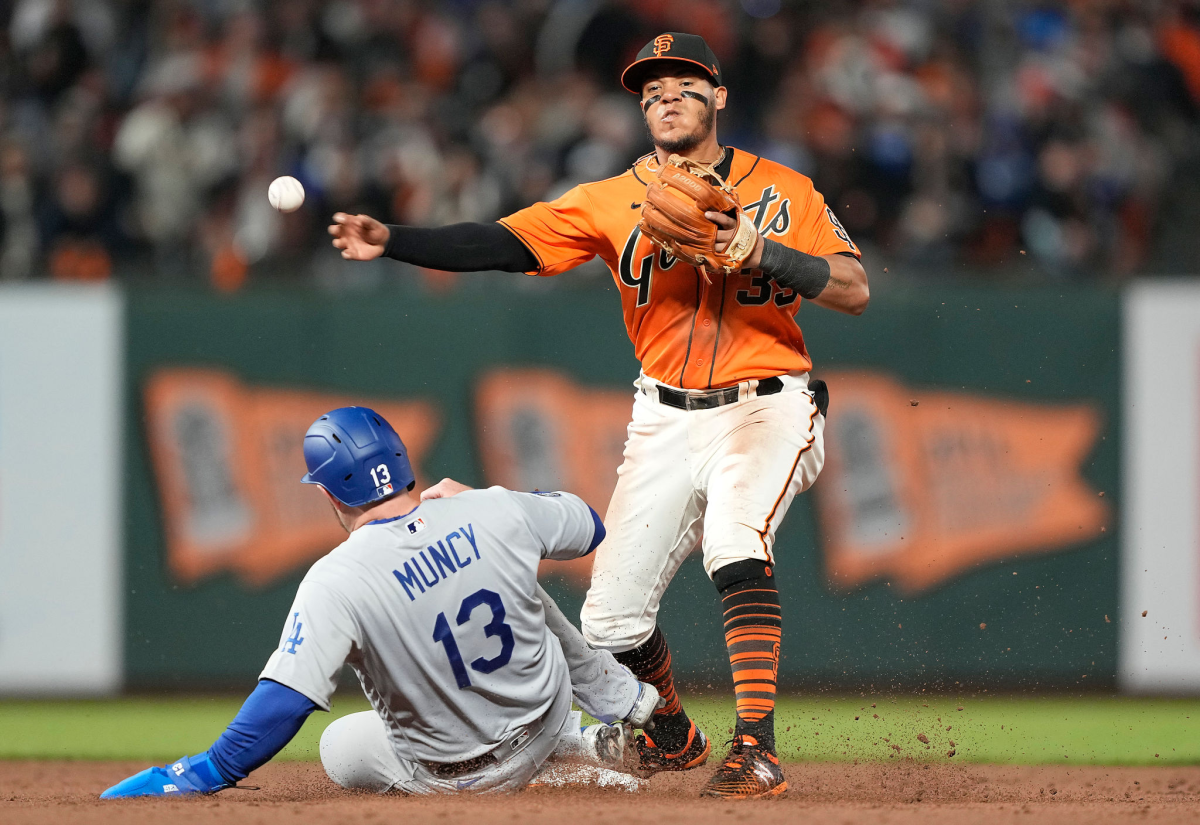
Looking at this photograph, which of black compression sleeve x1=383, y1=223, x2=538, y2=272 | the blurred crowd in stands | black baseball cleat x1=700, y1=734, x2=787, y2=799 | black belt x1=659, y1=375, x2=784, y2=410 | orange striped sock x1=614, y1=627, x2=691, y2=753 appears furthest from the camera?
the blurred crowd in stands

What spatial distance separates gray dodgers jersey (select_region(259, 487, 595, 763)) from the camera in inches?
149

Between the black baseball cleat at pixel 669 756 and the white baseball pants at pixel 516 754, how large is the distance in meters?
0.35

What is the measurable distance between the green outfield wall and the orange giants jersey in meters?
2.88

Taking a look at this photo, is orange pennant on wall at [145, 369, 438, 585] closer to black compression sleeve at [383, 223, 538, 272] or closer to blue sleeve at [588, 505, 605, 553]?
black compression sleeve at [383, 223, 538, 272]

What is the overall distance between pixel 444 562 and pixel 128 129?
6.50m

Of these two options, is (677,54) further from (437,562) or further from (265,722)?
(265,722)

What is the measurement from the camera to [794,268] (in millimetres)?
4367

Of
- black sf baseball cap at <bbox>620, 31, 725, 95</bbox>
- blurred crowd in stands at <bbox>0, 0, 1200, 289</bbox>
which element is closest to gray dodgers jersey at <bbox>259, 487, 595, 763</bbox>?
black sf baseball cap at <bbox>620, 31, 725, 95</bbox>

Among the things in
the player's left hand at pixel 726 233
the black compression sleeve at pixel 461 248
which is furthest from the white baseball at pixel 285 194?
the player's left hand at pixel 726 233

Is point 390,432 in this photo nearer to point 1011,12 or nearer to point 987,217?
point 987,217

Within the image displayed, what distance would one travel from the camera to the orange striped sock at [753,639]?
4.29 meters

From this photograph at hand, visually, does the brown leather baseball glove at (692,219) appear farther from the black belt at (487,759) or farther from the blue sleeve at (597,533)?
the black belt at (487,759)

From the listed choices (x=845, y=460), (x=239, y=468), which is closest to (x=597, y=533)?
(x=845, y=460)

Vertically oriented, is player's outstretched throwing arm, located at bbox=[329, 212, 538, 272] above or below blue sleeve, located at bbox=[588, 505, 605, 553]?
above
